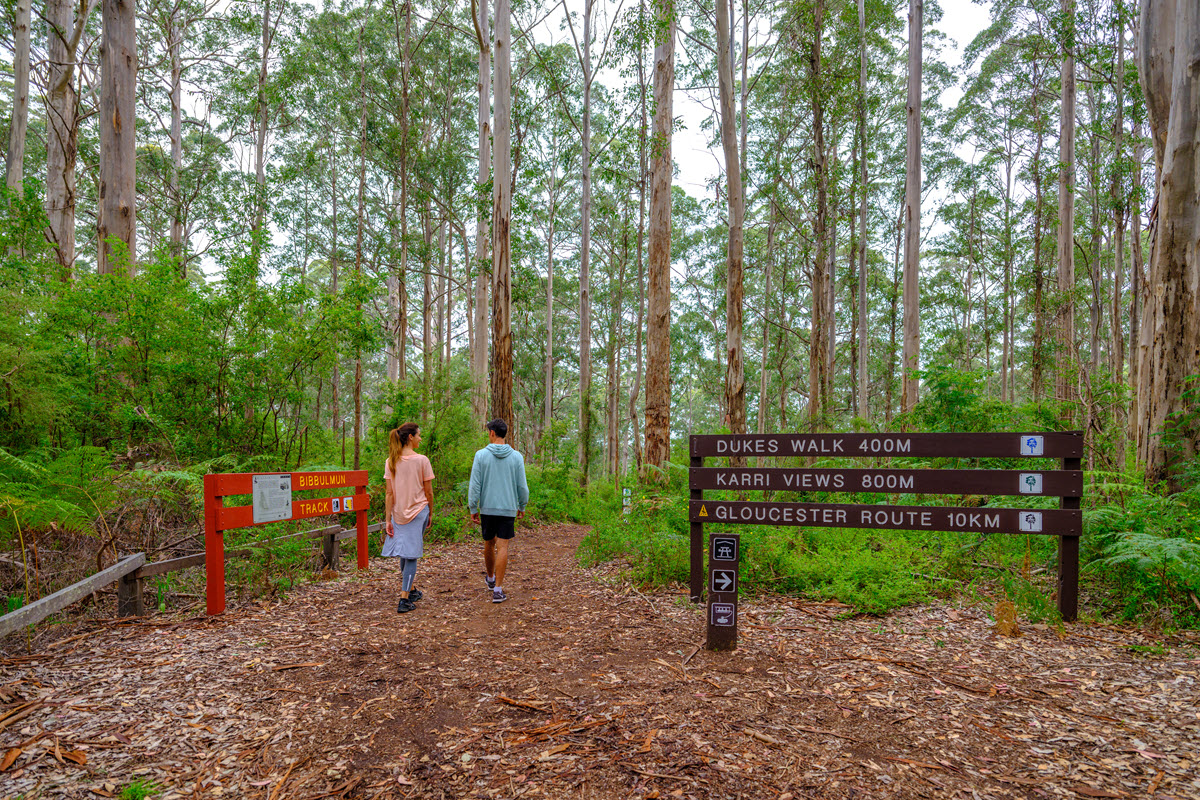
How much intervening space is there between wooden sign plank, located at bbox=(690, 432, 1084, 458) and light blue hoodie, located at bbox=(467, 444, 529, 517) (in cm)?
228

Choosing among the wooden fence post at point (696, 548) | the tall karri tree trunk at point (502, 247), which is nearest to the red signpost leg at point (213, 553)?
the wooden fence post at point (696, 548)

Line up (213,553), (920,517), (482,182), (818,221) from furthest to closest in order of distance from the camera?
(818,221), (482,182), (213,553), (920,517)

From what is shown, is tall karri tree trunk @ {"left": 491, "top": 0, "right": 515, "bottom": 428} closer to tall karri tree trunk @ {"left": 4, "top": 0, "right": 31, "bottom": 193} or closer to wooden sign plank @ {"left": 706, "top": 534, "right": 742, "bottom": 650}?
wooden sign plank @ {"left": 706, "top": 534, "right": 742, "bottom": 650}

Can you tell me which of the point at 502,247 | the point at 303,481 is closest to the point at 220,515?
the point at 303,481

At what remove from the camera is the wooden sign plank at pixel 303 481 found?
183 inches

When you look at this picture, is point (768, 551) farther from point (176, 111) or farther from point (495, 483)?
point (176, 111)

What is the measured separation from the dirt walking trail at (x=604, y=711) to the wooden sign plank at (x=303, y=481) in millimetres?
1041

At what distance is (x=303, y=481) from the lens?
5.48m

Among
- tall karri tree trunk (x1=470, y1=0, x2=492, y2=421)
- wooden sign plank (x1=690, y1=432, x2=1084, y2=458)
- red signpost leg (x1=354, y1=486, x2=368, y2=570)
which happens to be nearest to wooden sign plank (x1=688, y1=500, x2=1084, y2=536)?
wooden sign plank (x1=690, y1=432, x2=1084, y2=458)

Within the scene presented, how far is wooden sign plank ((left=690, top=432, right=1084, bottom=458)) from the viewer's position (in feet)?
12.5

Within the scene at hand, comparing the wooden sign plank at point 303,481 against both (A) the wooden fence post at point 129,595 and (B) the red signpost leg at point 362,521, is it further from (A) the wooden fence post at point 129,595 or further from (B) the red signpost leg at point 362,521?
(A) the wooden fence post at point 129,595

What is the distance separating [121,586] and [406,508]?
6.96 ft

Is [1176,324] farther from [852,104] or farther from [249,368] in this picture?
[852,104]

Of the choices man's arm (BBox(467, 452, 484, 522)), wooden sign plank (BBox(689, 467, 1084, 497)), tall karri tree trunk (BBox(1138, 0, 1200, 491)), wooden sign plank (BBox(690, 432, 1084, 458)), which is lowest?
man's arm (BBox(467, 452, 484, 522))
